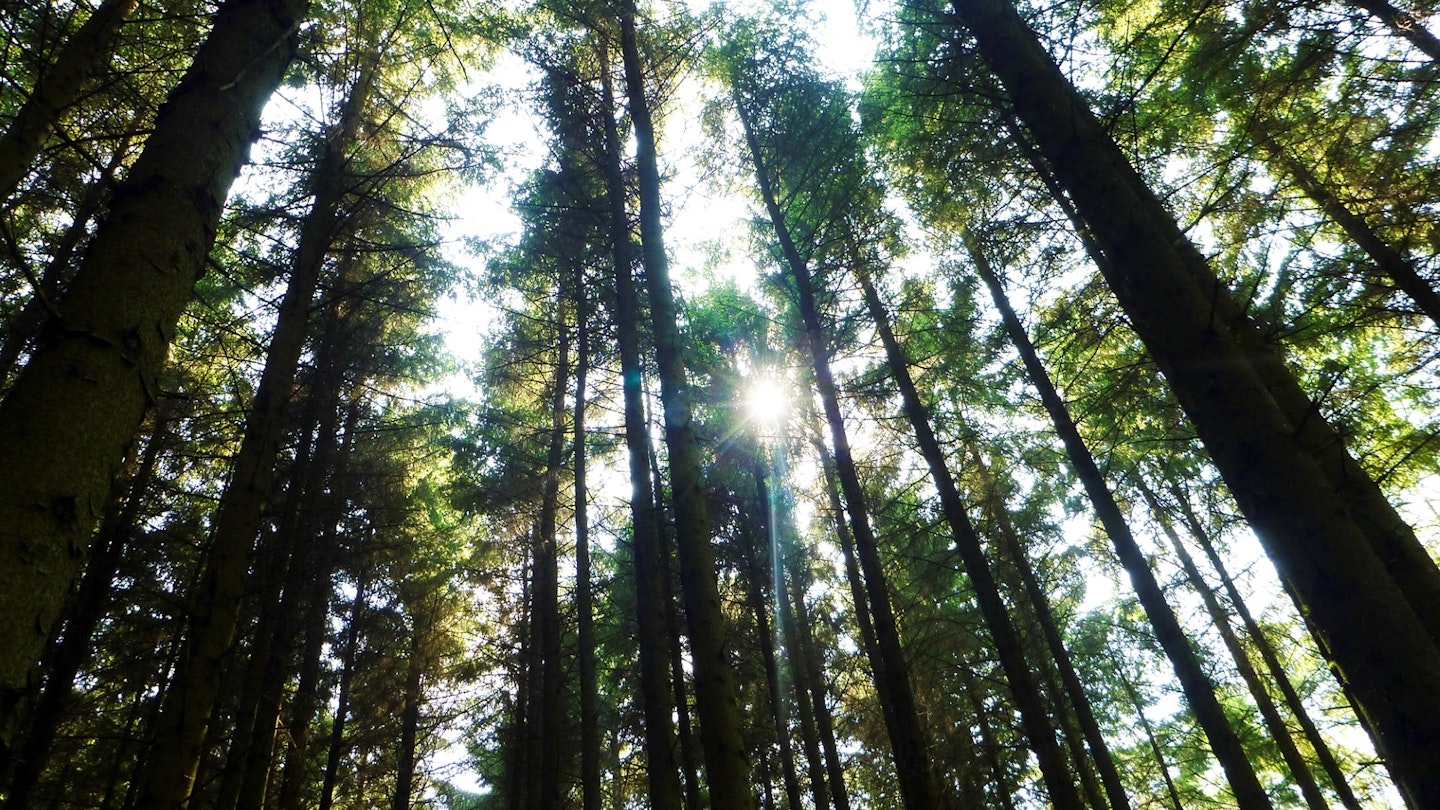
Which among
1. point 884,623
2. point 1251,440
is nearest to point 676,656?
point 884,623

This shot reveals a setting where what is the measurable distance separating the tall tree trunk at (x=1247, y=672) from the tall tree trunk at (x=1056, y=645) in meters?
2.38

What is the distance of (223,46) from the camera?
2.32m

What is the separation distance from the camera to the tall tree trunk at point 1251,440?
84.9 inches

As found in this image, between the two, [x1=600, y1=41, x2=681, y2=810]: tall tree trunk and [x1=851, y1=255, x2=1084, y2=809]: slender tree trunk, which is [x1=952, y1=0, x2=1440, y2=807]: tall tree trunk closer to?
[x1=600, y1=41, x2=681, y2=810]: tall tree trunk

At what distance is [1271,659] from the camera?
1237 cm

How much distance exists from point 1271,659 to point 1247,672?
1.97ft

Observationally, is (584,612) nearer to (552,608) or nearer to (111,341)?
(552,608)

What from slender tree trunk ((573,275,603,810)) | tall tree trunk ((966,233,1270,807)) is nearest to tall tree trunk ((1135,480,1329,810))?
tall tree trunk ((966,233,1270,807))

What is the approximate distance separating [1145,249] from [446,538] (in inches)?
557

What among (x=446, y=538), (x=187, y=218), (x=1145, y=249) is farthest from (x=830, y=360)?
(x=446, y=538)

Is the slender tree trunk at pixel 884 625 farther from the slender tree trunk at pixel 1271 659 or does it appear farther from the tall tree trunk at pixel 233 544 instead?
the slender tree trunk at pixel 1271 659

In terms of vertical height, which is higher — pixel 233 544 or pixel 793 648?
pixel 793 648

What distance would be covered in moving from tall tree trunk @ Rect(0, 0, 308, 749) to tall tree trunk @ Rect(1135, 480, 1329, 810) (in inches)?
508

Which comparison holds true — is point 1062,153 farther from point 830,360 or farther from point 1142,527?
point 1142,527
